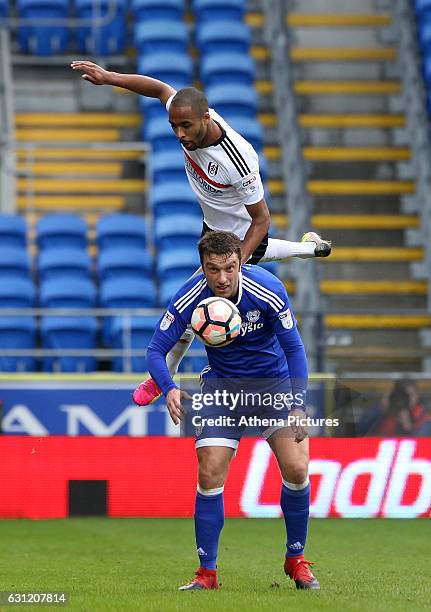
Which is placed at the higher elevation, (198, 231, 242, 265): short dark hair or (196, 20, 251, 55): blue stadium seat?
(196, 20, 251, 55): blue stadium seat

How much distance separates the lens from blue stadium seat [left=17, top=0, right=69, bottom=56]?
59.8 ft

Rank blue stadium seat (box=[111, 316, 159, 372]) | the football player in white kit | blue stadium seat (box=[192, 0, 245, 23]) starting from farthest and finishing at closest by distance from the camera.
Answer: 1. blue stadium seat (box=[192, 0, 245, 23])
2. blue stadium seat (box=[111, 316, 159, 372])
3. the football player in white kit

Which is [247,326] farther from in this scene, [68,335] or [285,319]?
[68,335]

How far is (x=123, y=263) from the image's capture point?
15.6 meters

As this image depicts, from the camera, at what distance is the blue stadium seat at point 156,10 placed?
18500mm

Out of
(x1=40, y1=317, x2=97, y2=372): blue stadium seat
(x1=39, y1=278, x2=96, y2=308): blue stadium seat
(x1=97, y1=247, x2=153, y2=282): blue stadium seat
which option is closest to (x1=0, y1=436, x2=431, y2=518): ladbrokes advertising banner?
(x1=40, y1=317, x2=97, y2=372): blue stadium seat

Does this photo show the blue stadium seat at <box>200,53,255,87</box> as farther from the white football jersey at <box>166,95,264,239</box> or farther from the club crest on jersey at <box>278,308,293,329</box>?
the club crest on jersey at <box>278,308,293,329</box>

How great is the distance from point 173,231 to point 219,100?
242 centimetres

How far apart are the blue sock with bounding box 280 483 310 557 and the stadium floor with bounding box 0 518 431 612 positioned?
0.23m

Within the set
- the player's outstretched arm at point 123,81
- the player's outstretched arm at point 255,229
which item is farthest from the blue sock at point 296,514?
the player's outstretched arm at point 123,81

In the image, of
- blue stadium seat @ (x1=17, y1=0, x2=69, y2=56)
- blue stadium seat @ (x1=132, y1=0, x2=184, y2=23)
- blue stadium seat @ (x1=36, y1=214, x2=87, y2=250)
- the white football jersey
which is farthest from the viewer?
blue stadium seat @ (x1=132, y1=0, x2=184, y2=23)

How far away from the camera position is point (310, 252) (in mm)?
8367

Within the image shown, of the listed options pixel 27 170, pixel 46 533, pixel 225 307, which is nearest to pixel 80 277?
pixel 27 170

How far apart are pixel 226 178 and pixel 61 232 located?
8.45 m
